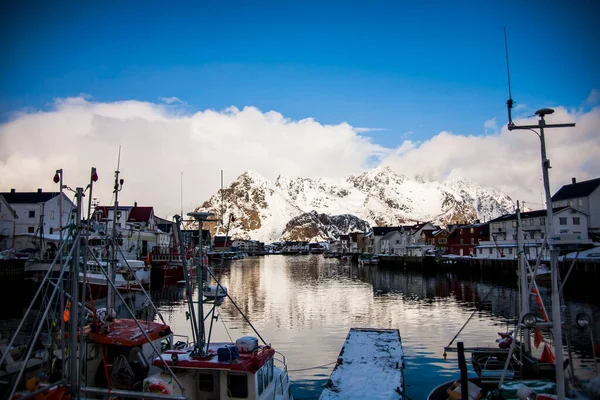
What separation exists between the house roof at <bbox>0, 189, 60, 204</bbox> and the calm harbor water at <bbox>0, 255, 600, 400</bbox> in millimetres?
31812

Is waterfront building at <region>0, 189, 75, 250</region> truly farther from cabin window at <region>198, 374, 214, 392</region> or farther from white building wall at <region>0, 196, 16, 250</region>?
cabin window at <region>198, 374, 214, 392</region>

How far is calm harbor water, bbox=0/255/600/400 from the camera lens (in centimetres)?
2388

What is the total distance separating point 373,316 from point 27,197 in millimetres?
66107

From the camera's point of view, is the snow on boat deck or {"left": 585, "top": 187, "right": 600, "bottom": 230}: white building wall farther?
{"left": 585, "top": 187, "right": 600, "bottom": 230}: white building wall

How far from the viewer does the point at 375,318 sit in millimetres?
38625

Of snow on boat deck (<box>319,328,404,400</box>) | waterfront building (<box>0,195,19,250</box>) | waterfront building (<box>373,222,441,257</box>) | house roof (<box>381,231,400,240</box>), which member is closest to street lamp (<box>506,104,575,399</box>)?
snow on boat deck (<box>319,328,404,400</box>)

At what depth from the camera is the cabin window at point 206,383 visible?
1378cm

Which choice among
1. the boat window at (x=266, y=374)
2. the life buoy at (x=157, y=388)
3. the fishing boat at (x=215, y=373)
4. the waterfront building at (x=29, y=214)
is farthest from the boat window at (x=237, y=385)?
the waterfront building at (x=29, y=214)

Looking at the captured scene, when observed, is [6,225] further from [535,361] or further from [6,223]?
[535,361]

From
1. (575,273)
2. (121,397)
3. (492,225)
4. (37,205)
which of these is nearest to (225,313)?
(121,397)

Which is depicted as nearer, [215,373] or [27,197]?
[215,373]

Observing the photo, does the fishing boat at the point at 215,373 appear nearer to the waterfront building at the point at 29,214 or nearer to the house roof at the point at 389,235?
the waterfront building at the point at 29,214

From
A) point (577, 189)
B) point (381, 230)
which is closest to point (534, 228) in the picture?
point (577, 189)

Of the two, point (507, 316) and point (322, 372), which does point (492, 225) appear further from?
point (322, 372)
